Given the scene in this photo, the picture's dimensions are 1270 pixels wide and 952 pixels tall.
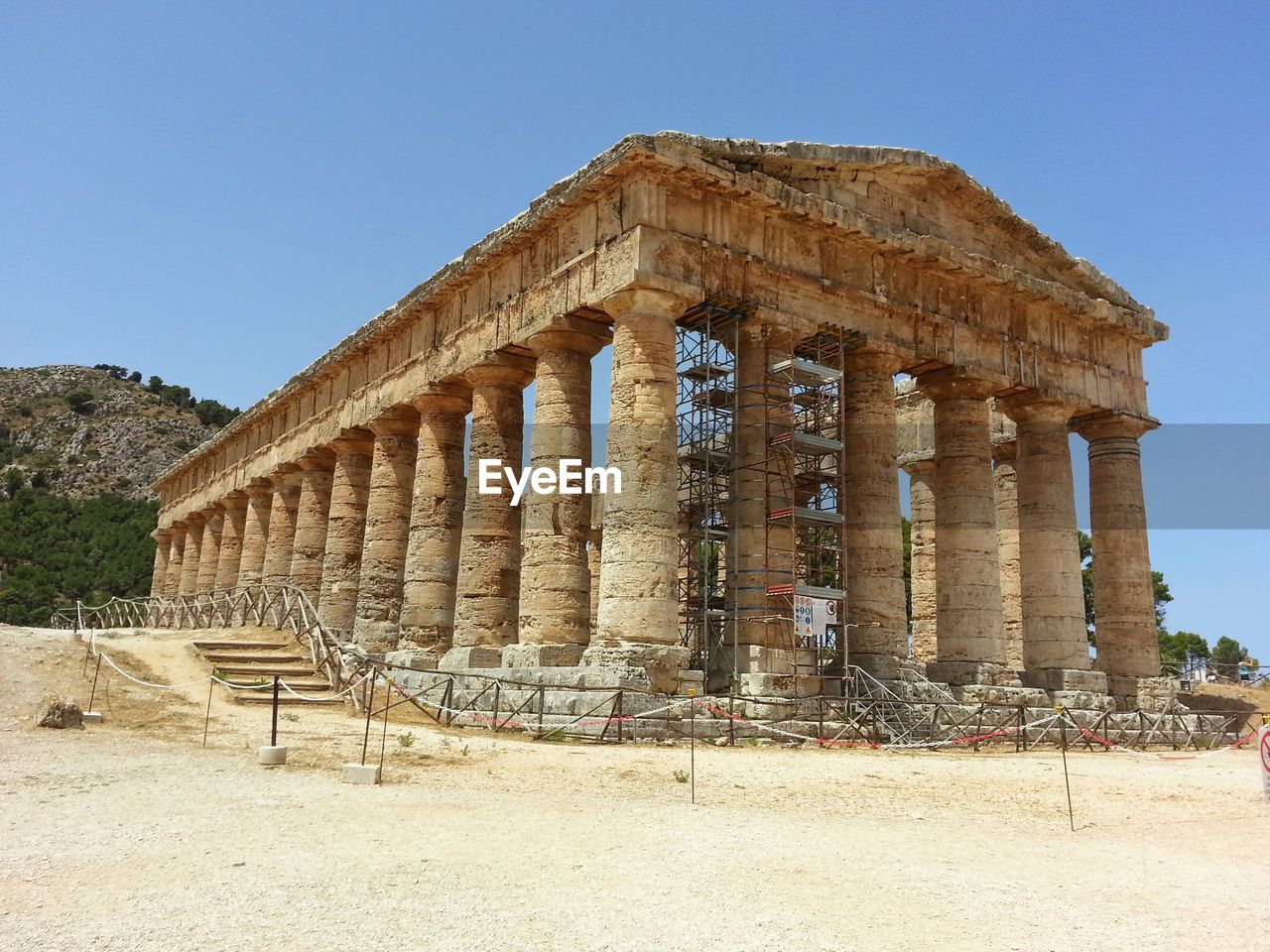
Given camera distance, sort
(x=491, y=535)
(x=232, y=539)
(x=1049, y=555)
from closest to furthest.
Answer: (x=491, y=535)
(x=1049, y=555)
(x=232, y=539)

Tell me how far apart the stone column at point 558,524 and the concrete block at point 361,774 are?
23.6 ft

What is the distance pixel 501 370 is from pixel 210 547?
25.7 meters

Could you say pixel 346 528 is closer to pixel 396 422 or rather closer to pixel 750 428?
pixel 396 422

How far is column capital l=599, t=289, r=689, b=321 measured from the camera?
16906 millimetres

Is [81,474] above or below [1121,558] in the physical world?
above

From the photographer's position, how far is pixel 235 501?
127ft

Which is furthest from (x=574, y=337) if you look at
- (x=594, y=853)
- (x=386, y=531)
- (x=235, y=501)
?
(x=235, y=501)

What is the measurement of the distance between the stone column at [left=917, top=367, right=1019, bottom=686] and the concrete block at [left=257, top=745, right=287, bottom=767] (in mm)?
14511

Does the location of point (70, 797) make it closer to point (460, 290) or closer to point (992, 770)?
point (992, 770)

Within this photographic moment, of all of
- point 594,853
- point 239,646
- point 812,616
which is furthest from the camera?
point 239,646

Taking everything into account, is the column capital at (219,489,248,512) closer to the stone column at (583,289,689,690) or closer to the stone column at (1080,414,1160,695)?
the stone column at (583,289,689,690)

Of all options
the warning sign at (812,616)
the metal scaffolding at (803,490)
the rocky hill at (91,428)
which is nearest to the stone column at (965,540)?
the metal scaffolding at (803,490)

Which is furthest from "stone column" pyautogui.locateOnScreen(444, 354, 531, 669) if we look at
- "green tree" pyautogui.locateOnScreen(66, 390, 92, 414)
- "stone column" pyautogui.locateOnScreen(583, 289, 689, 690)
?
"green tree" pyautogui.locateOnScreen(66, 390, 92, 414)

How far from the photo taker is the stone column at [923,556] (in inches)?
1121
